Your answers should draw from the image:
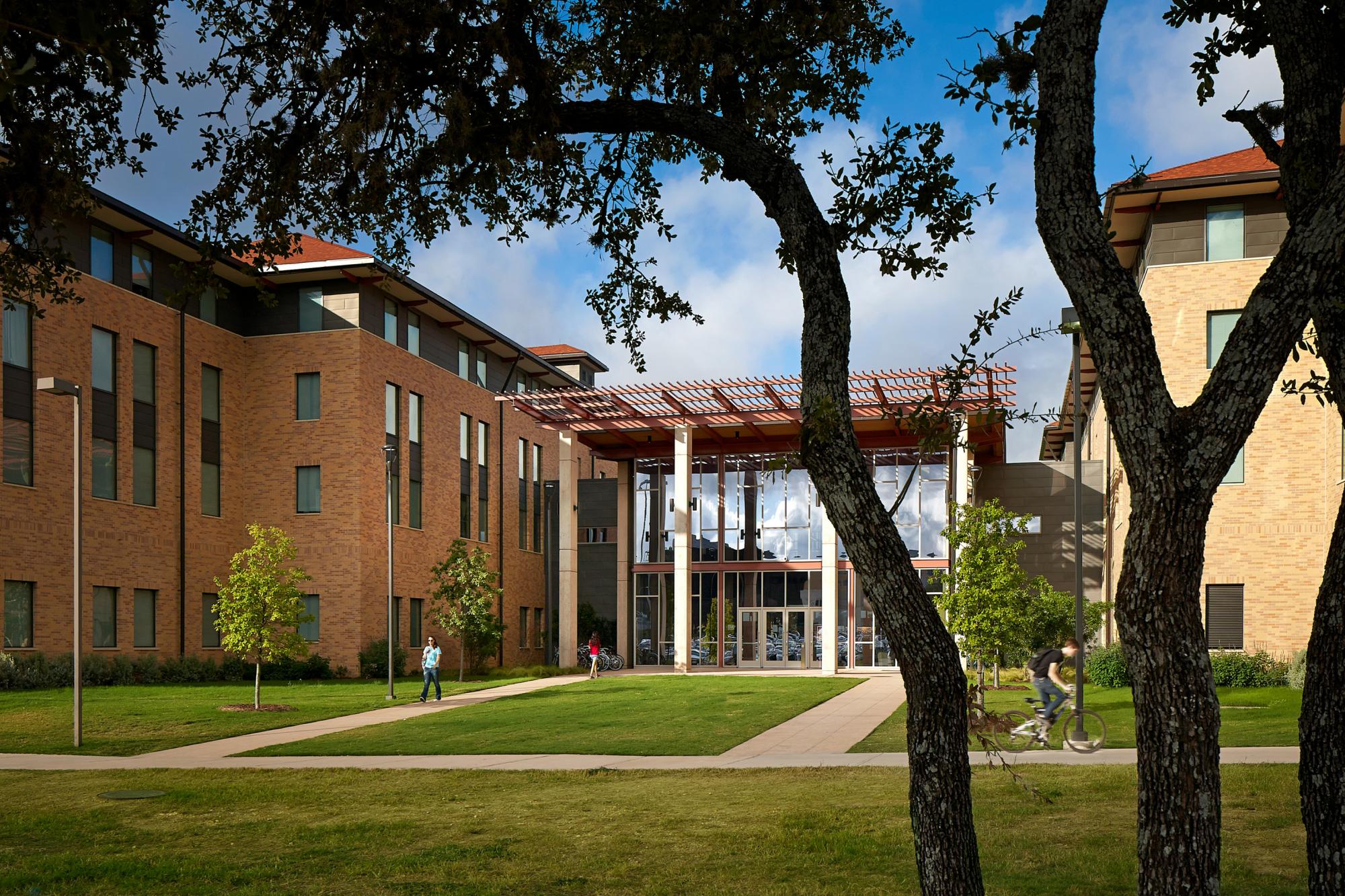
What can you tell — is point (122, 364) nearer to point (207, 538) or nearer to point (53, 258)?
point (207, 538)

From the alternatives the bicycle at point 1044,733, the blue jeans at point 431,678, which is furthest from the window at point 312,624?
the bicycle at point 1044,733

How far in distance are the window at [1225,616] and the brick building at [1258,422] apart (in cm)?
3

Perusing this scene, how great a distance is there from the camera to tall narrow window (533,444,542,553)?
61.1m

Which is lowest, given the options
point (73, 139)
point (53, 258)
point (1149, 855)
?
point (1149, 855)

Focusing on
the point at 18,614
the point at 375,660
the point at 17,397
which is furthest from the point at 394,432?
the point at 18,614

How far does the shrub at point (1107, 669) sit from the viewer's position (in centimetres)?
3409

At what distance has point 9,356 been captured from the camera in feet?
111

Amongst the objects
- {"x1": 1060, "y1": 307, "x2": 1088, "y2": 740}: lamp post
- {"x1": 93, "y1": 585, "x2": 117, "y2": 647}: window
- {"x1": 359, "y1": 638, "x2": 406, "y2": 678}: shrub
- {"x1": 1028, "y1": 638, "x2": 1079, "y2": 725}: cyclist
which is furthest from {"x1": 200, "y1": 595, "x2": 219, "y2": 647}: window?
{"x1": 1028, "y1": 638, "x2": 1079, "y2": 725}: cyclist

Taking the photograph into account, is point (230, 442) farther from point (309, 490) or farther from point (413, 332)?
point (413, 332)

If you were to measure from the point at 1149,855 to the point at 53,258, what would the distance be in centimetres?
800

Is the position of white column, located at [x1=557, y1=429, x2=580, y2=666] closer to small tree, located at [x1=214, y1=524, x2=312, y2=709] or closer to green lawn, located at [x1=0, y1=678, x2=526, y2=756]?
green lawn, located at [x1=0, y1=678, x2=526, y2=756]

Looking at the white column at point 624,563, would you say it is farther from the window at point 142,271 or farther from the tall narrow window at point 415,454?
the window at point 142,271

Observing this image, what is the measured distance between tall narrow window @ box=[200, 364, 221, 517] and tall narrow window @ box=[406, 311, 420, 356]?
309 inches

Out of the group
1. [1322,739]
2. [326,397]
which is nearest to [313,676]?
[326,397]
